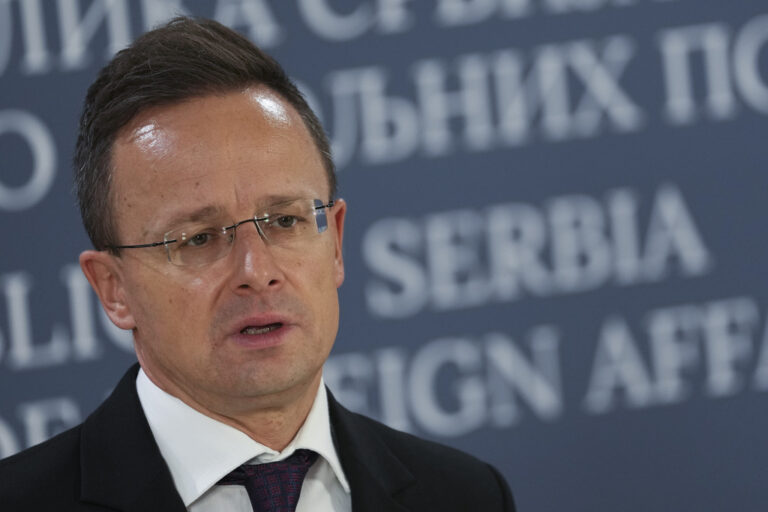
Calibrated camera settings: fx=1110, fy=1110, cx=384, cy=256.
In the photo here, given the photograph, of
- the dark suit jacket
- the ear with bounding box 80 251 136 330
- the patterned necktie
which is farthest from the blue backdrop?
the patterned necktie

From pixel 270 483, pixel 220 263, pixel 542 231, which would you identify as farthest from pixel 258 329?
pixel 542 231

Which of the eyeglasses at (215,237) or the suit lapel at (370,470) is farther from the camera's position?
the suit lapel at (370,470)

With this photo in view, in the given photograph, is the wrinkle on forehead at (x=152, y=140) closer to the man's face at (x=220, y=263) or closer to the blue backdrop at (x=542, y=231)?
the man's face at (x=220, y=263)

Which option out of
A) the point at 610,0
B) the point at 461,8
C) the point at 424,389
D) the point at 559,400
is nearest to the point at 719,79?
the point at 610,0

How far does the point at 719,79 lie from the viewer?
2.98m

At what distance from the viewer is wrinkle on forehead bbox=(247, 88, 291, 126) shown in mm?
1613

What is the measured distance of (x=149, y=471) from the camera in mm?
1544

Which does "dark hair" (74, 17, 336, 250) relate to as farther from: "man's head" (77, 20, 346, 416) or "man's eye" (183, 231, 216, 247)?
"man's eye" (183, 231, 216, 247)

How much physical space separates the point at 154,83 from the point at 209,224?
0.72ft

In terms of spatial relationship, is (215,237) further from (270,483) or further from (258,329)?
(270,483)

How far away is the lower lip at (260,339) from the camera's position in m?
1.53

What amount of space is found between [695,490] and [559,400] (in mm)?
472

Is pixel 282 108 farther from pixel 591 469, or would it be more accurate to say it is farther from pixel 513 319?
pixel 591 469

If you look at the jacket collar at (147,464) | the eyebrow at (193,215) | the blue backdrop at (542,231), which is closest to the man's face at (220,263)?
the eyebrow at (193,215)
